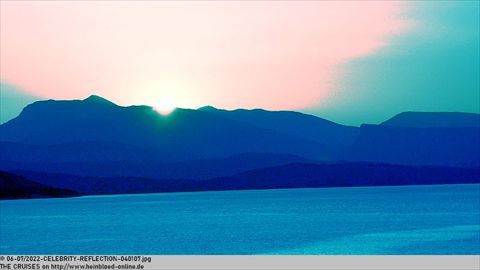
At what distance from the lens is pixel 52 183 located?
160m

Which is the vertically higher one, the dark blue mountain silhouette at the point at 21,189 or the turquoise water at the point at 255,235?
the dark blue mountain silhouette at the point at 21,189

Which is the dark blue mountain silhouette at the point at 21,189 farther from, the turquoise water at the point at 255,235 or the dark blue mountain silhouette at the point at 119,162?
the turquoise water at the point at 255,235

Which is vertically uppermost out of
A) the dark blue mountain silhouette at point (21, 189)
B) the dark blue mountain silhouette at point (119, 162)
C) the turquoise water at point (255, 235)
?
the dark blue mountain silhouette at point (119, 162)

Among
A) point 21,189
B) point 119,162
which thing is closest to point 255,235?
point 21,189

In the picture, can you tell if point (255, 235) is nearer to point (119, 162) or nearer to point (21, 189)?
point (21, 189)

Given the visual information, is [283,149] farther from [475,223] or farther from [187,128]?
[475,223]

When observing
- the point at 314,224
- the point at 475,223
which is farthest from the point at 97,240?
the point at 475,223

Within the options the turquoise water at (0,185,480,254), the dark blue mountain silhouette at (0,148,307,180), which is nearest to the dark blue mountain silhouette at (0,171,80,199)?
the dark blue mountain silhouette at (0,148,307,180)

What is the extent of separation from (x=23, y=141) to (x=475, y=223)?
381 ft

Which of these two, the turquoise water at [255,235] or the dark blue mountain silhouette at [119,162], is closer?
the turquoise water at [255,235]

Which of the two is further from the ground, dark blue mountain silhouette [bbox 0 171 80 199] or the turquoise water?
dark blue mountain silhouette [bbox 0 171 80 199]

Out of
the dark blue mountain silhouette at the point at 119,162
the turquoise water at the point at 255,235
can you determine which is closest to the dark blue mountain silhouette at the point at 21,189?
the dark blue mountain silhouette at the point at 119,162

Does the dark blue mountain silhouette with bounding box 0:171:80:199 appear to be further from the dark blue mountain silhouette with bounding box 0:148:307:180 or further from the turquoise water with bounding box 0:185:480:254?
the turquoise water with bounding box 0:185:480:254

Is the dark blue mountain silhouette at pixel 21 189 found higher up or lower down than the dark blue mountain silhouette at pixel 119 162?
lower down
